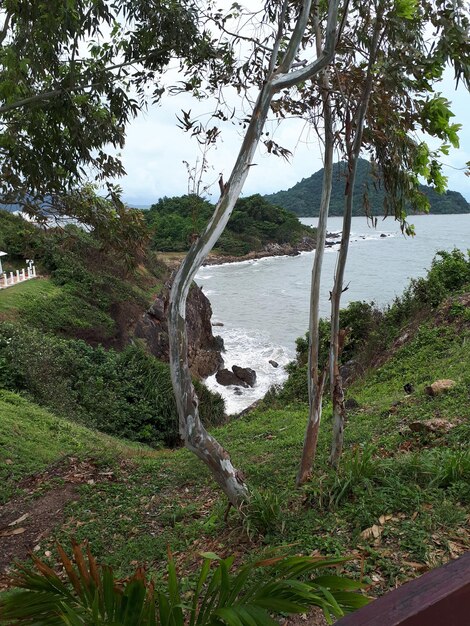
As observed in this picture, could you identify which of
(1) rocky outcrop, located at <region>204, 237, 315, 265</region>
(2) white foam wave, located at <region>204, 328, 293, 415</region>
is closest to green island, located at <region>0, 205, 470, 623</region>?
(2) white foam wave, located at <region>204, 328, 293, 415</region>

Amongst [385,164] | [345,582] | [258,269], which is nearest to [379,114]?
[385,164]

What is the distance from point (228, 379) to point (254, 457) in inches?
639

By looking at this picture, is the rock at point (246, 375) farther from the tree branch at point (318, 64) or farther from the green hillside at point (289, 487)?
the tree branch at point (318, 64)

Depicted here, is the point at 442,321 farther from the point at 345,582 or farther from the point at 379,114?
the point at 345,582

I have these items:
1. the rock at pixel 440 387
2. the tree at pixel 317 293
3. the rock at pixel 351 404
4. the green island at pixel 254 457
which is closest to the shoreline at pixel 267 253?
the green island at pixel 254 457

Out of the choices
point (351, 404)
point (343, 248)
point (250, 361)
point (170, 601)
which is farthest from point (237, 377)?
point (170, 601)

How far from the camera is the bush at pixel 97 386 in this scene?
12398mm

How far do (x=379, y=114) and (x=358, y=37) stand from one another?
2.45ft

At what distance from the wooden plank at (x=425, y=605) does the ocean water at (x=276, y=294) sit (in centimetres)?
1559

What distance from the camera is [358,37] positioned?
4648mm

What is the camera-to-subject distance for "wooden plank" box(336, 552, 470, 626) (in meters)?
0.84

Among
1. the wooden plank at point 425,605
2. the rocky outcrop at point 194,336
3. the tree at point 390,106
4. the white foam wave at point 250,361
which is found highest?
the tree at point 390,106

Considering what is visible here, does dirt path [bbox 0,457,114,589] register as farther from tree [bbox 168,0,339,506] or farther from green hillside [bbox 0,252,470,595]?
tree [bbox 168,0,339,506]

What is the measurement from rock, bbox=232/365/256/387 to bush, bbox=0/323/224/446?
721 centimetres
